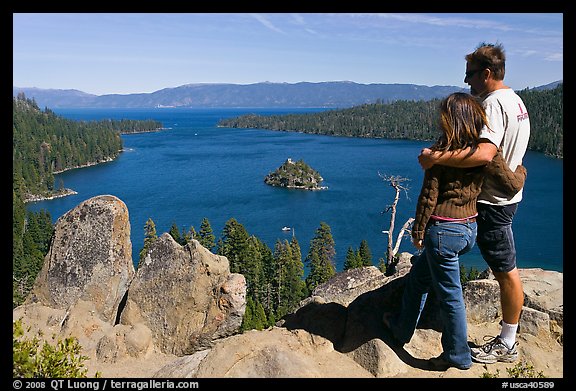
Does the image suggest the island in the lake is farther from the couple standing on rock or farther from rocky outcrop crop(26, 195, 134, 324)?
the couple standing on rock

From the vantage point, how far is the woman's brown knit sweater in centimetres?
481

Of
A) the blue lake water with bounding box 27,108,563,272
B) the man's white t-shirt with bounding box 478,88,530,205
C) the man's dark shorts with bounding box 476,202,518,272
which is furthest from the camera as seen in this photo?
the blue lake water with bounding box 27,108,563,272

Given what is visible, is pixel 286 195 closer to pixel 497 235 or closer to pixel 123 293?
pixel 123 293

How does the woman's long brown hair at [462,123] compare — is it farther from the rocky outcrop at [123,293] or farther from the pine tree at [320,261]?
the pine tree at [320,261]

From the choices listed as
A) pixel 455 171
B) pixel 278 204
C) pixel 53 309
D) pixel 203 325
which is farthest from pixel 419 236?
pixel 278 204

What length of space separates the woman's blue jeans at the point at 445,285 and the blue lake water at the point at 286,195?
44.9 meters

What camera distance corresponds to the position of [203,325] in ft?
26.9

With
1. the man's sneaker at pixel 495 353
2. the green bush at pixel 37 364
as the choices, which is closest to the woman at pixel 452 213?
the man's sneaker at pixel 495 353

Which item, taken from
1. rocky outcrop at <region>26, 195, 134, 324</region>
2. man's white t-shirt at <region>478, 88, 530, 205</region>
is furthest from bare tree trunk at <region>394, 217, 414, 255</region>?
man's white t-shirt at <region>478, 88, 530, 205</region>

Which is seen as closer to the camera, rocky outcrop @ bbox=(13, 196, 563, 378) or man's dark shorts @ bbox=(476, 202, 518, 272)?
man's dark shorts @ bbox=(476, 202, 518, 272)

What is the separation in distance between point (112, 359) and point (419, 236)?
4.95 m

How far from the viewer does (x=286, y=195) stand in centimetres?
8881

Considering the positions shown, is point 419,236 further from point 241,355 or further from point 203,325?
point 203,325

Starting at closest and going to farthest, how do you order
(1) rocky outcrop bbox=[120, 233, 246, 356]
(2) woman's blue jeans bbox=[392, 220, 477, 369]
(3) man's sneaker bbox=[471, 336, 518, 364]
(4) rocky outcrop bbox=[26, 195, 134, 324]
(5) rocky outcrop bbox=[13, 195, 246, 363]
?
(2) woman's blue jeans bbox=[392, 220, 477, 369]
(3) man's sneaker bbox=[471, 336, 518, 364]
(5) rocky outcrop bbox=[13, 195, 246, 363]
(1) rocky outcrop bbox=[120, 233, 246, 356]
(4) rocky outcrop bbox=[26, 195, 134, 324]
